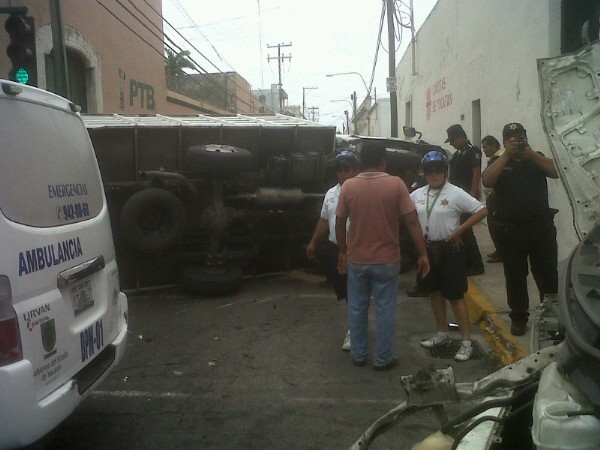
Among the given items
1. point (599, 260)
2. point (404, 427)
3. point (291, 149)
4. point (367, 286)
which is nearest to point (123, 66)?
point (291, 149)

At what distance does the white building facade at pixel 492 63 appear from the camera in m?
7.86

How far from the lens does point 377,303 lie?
5.15 metres

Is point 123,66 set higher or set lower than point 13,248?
higher

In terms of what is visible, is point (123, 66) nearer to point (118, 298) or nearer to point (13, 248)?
point (118, 298)

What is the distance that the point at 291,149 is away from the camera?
8305 millimetres

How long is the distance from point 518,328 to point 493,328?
510 millimetres

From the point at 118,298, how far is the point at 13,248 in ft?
4.68

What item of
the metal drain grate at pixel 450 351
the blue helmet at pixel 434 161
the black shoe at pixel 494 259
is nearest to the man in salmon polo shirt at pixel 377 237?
the blue helmet at pixel 434 161

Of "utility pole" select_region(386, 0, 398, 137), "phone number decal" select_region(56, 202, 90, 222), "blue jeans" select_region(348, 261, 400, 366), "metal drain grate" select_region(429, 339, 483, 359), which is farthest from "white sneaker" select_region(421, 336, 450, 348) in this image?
"utility pole" select_region(386, 0, 398, 137)

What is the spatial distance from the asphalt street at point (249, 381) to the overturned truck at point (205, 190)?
608mm

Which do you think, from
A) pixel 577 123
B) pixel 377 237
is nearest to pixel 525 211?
pixel 377 237

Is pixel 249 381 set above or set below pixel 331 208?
below

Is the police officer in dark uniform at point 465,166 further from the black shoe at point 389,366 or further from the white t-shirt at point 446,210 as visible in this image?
the black shoe at point 389,366

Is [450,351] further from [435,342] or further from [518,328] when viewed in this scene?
[518,328]
